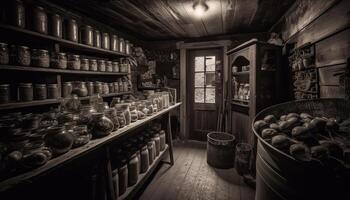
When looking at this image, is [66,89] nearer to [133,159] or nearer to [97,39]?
[97,39]

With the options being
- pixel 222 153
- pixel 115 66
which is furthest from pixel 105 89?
pixel 222 153

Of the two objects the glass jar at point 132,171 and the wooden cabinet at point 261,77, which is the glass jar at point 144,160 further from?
the wooden cabinet at point 261,77

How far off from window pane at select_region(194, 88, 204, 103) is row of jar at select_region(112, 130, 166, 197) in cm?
182

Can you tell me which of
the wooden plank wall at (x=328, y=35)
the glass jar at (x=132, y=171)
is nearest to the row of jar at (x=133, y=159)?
the glass jar at (x=132, y=171)

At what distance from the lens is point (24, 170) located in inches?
31.3


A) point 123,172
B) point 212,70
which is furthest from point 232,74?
point 123,172

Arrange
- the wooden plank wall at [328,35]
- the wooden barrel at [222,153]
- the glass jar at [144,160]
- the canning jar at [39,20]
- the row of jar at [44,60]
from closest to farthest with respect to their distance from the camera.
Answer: the wooden plank wall at [328,35]
the row of jar at [44,60]
the canning jar at [39,20]
the glass jar at [144,160]
the wooden barrel at [222,153]

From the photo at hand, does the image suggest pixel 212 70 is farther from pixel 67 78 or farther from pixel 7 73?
pixel 7 73

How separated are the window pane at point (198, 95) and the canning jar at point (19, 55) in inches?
121

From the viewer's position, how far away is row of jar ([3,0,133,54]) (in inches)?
58.4

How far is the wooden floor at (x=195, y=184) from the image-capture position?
81.7 inches

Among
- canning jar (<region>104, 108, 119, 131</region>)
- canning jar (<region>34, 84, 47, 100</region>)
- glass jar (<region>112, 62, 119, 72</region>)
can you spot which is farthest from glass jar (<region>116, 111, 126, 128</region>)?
glass jar (<region>112, 62, 119, 72</region>)

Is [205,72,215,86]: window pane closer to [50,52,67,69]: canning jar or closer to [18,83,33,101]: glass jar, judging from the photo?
[50,52,67,69]: canning jar

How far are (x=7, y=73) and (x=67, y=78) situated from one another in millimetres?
628
